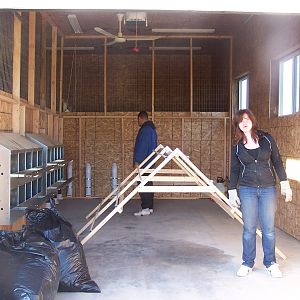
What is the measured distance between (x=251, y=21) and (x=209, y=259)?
4691 millimetres

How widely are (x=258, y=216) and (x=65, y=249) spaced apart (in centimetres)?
177

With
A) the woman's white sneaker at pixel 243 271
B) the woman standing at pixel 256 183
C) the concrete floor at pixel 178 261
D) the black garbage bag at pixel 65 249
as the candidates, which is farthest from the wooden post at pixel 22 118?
the woman's white sneaker at pixel 243 271

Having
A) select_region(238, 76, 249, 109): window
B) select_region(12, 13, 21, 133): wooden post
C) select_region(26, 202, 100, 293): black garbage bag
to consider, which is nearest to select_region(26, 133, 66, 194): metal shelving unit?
select_region(12, 13, 21, 133): wooden post

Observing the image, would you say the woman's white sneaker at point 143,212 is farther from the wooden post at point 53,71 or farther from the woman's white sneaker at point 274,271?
the woman's white sneaker at point 274,271

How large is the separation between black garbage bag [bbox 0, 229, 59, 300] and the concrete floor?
60cm

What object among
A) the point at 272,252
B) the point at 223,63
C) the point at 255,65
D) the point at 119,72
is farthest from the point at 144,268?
the point at 119,72

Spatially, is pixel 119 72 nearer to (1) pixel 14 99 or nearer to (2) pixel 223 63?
(2) pixel 223 63

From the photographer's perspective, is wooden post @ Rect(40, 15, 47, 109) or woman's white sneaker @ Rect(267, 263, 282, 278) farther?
wooden post @ Rect(40, 15, 47, 109)

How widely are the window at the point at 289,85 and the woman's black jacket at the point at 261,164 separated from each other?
1959mm

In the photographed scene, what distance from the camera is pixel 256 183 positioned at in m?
4.10

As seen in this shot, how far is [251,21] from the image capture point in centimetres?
788

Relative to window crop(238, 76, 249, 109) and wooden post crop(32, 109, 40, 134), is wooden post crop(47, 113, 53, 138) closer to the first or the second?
wooden post crop(32, 109, 40, 134)

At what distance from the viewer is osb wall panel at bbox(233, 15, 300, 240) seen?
5770mm

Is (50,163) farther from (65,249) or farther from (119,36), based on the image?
(65,249)
